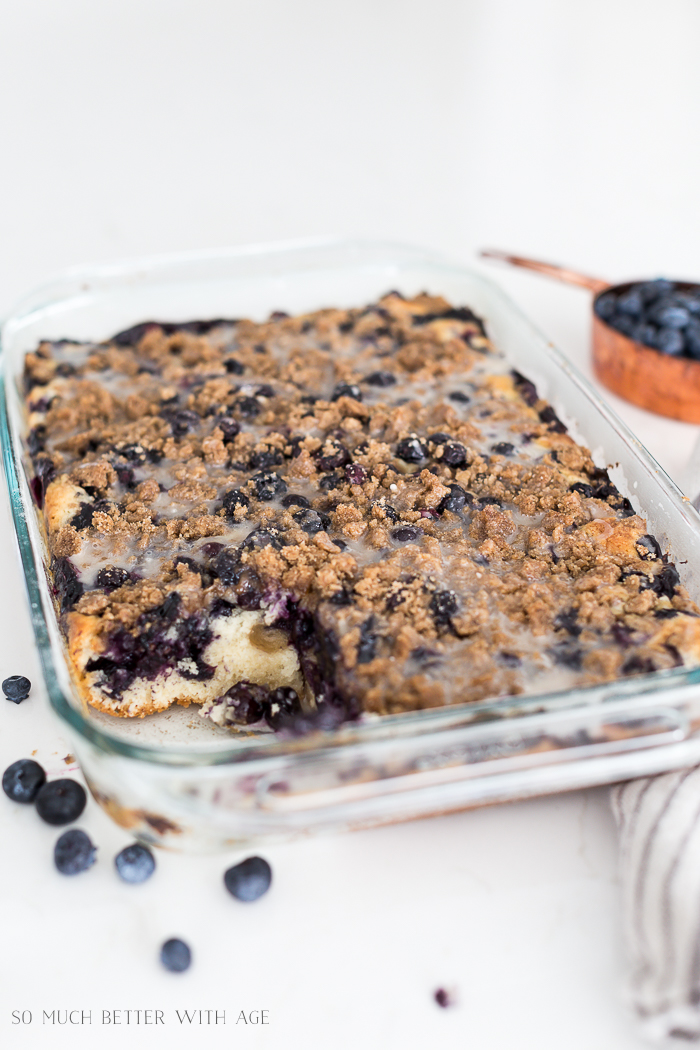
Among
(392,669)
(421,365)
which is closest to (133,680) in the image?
(392,669)

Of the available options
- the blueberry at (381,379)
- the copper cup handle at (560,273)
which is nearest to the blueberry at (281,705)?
the blueberry at (381,379)

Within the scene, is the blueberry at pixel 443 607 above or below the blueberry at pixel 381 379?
below

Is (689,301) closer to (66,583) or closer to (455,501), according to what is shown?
(455,501)

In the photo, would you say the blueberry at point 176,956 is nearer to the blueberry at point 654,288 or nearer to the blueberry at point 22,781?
the blueberry at point 22,781

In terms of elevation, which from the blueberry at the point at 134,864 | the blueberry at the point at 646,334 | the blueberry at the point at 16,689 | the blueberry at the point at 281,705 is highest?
the blueberry at the point at 646,334

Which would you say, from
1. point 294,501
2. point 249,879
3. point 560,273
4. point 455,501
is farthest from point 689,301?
point 249,879

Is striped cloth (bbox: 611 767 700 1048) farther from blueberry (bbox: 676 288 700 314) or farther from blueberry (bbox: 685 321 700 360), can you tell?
blueberry (bbox: 676 288 700 314)

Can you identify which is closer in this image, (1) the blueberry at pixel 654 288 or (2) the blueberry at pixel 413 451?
(2) the blueberry at pixel 413 451
